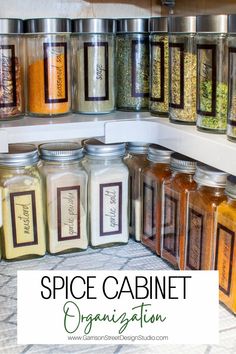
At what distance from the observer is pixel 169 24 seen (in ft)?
3.12

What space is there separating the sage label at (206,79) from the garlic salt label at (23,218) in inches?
13.8

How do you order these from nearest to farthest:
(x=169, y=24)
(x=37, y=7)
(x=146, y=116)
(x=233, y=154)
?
(x=233, y=154), (x=169, y=24), (x=146, y=116), (x=37, y=7)

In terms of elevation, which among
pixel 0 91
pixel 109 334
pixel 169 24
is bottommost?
pixel 109 334

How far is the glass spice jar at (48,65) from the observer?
3.32 ft

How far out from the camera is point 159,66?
102 centimetres

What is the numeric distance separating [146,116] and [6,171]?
0.88 ft

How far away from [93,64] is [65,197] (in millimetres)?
244

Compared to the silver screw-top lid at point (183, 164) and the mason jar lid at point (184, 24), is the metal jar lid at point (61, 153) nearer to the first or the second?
the silver screw-top lid at point (183, 164)

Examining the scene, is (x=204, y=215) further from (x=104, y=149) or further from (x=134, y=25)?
(x=134, y=25)

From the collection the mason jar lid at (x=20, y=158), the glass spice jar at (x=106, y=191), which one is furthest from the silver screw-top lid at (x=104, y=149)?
the mason jar lid at (x=20, y=158)

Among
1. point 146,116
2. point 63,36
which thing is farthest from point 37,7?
point 146,116

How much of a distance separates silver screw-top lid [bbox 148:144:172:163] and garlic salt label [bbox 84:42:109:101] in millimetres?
137

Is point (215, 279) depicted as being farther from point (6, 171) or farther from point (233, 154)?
point (6, 171)

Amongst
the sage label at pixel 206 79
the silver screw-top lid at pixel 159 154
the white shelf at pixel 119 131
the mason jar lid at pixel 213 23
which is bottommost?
the silver screw-top lid at pixel 159 154
